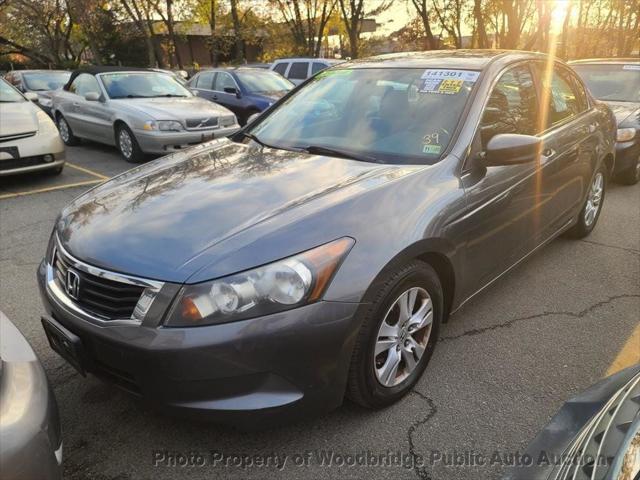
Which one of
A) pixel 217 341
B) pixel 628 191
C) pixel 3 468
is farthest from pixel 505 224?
pixel 628 191

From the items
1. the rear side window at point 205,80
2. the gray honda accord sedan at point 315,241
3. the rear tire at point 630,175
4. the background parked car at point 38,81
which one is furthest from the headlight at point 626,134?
the background parked car at point 38,81

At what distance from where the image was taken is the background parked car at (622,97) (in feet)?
20.6

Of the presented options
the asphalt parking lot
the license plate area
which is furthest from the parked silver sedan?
the license plate area

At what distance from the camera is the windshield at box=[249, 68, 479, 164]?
9.22ft

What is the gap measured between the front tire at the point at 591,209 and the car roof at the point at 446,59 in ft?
4.38

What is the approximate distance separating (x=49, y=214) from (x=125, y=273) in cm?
410

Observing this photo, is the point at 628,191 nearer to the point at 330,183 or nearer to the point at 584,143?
the point at 584,143

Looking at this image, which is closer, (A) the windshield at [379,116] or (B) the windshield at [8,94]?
(A) the windshield at [379,116]

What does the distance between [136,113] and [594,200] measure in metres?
6.26

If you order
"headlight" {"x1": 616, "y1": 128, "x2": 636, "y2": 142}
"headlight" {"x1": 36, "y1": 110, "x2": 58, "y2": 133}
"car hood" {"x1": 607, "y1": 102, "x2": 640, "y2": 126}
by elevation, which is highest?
"headlight" {"x1": 36, "y1": 110, "x2": 58, "y2": 133}

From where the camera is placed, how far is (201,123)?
25.6 feet

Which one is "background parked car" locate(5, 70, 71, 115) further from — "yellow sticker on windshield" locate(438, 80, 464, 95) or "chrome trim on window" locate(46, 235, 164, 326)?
"yellow sticker on windshield" locate(438, 80, 464, 95)

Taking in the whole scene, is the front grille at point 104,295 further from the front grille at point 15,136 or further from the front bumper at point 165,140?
the front bumper at point 165,140

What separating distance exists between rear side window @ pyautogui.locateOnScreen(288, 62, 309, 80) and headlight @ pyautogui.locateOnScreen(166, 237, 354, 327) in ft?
41.9
